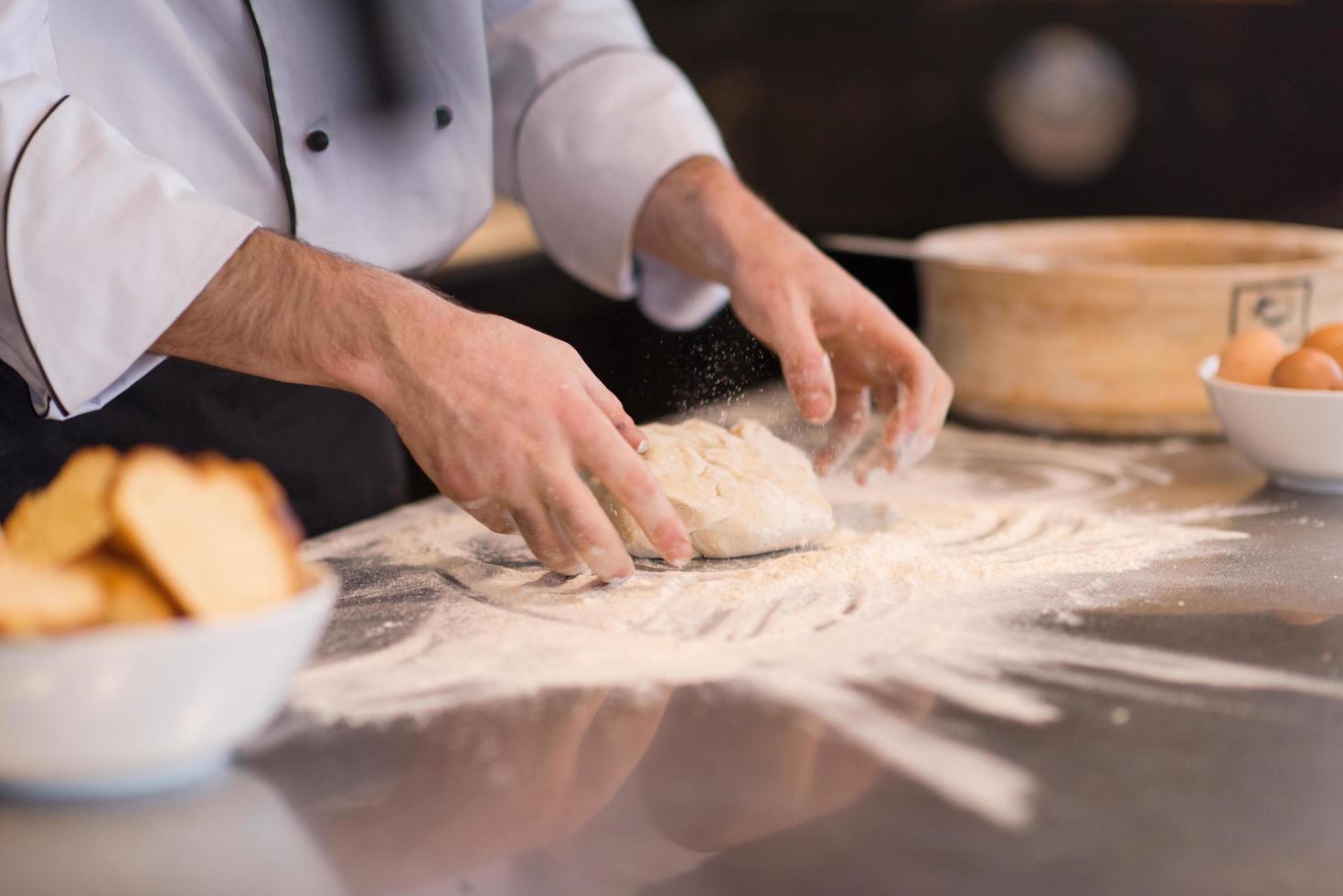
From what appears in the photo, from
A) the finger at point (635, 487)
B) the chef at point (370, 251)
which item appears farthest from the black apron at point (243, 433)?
the finger at point (635, 487)

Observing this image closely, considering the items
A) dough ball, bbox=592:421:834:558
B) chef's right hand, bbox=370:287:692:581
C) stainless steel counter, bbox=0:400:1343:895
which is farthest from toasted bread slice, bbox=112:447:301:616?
dough ball, bbox=592:421:834:558

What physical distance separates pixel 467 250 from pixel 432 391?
6.13 ft

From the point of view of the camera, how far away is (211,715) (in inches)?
25.5

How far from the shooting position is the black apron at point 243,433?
1288 mm

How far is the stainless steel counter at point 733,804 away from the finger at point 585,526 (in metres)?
0.14

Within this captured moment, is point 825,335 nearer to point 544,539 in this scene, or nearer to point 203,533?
point 544,539

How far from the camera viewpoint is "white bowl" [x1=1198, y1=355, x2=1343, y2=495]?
1.29 m

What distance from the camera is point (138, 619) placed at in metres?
0.62

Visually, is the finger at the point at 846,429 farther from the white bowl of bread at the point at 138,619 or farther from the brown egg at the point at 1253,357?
the white bowl of bread at the point at 138,619

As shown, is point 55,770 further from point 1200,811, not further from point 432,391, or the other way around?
point 1200,811

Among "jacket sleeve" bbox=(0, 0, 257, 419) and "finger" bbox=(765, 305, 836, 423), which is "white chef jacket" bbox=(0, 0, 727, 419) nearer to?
"jacket sleeve" bbox=(0, 0, 257, 419)

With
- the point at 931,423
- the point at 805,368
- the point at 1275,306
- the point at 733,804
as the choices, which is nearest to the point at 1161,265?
the point at 1275,306

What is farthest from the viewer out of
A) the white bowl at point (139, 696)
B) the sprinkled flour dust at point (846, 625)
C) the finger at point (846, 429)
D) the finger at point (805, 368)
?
the finger at point (846, 429)

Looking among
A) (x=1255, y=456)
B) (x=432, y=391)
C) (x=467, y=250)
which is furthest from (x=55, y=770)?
(x=467, y=250)
